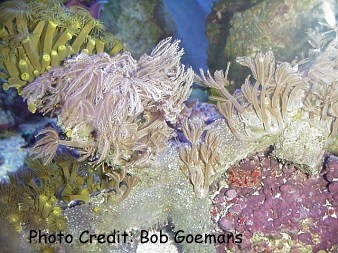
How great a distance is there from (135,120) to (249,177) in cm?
103

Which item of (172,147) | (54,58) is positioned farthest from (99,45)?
(172,147)

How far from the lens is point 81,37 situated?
2.82 metres

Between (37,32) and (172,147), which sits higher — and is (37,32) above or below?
above

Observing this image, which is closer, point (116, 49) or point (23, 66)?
point (23, 66)

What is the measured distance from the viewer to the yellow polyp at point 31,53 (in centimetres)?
261

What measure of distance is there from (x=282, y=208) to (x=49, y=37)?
2.21 metres

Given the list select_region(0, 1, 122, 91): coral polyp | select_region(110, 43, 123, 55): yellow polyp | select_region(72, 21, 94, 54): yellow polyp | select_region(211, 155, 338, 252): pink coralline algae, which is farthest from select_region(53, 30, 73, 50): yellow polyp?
select_region(211, 155, 338, 252): pink coralline algae

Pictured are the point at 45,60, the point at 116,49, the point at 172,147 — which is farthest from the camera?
the point at 116,49

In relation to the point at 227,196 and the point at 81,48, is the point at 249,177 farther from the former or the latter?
the point at 81,48

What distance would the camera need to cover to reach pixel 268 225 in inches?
107

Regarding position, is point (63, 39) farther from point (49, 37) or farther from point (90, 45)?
point (90, 45)

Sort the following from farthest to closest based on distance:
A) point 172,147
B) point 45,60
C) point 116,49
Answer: point 116,49 → point 172,147 → point 45,60

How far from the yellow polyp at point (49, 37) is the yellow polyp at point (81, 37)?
20 centimetres

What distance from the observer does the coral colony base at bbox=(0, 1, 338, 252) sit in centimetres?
242
